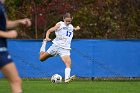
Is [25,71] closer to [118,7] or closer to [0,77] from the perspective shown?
[0,77]

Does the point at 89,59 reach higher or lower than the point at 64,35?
lower

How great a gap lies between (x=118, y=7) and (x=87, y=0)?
58.0 inches

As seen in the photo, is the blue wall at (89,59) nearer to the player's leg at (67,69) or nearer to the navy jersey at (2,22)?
the player's leg at (67,69)

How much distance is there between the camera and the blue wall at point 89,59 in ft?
56.4

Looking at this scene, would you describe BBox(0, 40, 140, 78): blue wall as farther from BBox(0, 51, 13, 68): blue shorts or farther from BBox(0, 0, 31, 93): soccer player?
BBox(0, 51, 13, 68): blue shorts

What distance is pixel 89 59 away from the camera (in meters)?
17.2

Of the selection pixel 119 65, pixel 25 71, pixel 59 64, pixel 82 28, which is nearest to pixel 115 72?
pixel 119 65

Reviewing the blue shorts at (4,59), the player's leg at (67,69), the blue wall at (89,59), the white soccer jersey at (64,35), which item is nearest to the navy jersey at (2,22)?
the blue shorts at (4,59)

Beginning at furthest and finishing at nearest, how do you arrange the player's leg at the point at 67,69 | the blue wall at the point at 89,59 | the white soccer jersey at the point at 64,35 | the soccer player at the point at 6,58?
the blue wall at the point at 89,59
the white soccer jersey at the point at 64,35
the player's leg at the point at 67,69
the soccer player at the point at 6,58

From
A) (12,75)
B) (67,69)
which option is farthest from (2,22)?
(67,69)

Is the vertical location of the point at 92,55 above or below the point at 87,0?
below

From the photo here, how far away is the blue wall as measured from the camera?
17203mm

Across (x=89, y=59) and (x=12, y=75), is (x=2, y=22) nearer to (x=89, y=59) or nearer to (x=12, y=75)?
(x=12, y=75)

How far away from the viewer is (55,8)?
2381 cm
